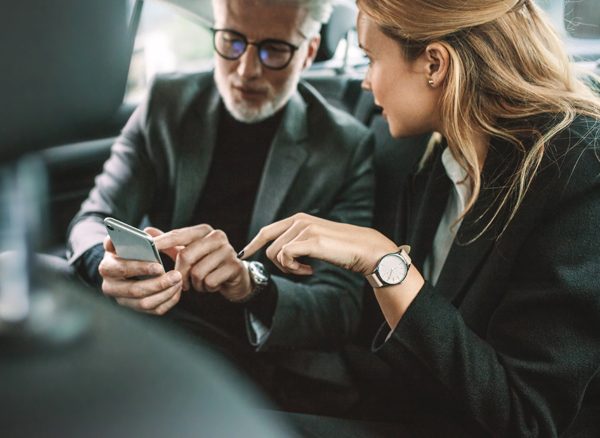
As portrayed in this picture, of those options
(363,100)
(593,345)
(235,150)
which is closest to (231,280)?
(235,150)

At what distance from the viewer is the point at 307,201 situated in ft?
3.25

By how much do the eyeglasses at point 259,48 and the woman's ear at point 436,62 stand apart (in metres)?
0.34

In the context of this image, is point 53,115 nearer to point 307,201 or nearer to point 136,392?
point 307,201

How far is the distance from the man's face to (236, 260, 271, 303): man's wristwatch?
0.33 m

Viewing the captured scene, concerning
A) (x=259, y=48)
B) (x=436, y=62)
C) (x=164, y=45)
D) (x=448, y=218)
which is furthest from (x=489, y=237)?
(x=164, y=45)

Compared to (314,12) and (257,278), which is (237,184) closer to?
(257,278)

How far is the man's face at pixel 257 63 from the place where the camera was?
1018mm

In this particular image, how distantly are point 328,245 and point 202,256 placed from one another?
0.57ft

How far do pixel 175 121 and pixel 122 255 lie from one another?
40 centimetres

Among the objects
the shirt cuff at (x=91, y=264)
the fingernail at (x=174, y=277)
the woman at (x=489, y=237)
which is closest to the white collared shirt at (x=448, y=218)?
the woman at (x=489, y=237)

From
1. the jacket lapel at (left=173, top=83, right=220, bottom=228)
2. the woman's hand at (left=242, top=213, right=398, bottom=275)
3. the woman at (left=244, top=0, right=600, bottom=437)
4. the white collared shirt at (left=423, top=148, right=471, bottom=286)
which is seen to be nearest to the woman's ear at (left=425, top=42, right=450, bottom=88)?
the woman at (left=244, top=0, right=600, bottom=437)

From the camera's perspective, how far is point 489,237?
0.79 metres

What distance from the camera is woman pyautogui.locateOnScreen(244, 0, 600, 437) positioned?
2.35ft

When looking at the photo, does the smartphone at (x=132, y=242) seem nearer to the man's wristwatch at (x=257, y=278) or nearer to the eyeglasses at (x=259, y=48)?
the man's wristwatch at (x=257, y=278)
